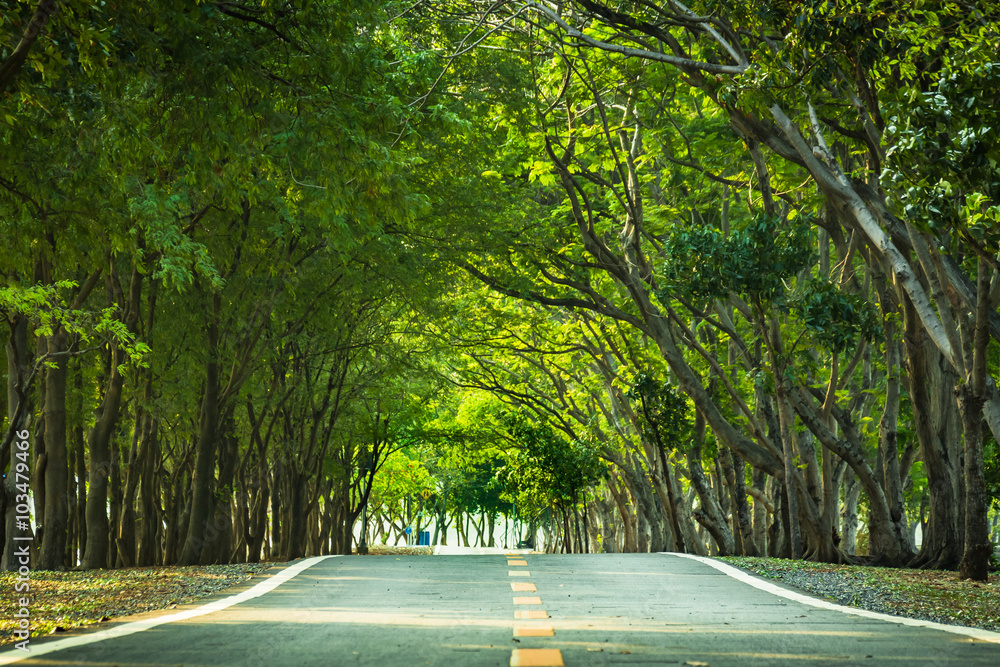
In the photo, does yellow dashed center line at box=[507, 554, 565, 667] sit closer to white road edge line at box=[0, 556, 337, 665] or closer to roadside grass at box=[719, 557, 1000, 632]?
white road edge line at box=[0, 556, 337, 665]

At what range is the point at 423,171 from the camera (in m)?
16.0

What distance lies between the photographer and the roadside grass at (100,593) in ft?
24.4

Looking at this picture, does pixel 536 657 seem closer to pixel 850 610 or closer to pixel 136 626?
pixel 136 626

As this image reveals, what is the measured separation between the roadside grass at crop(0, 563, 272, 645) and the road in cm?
58


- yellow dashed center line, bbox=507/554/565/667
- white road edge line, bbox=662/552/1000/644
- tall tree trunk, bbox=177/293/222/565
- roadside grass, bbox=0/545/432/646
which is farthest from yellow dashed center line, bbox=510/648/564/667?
tall tree trunk, bbox=177/293/222/565

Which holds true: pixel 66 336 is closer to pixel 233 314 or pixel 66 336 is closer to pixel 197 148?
pixel 233 314

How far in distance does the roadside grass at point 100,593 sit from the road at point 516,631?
0.58 metres

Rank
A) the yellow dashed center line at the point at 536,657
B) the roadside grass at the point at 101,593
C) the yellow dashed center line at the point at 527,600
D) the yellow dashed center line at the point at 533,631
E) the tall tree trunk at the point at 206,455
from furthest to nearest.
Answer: the tall tree trunk at the point at 206,455 → the yellow dashed center line at the point at 527,600 → the roadside grass at the point at 101,593 → the yellow dashed center line at the point at 533,631 → the yellow dashed center line at the point at 536,657

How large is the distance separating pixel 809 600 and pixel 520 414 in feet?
81.0

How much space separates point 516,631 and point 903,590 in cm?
511

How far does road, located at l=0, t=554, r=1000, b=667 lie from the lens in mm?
5516

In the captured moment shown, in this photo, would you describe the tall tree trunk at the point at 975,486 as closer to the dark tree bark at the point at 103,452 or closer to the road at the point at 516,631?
the road at the point at 516,631

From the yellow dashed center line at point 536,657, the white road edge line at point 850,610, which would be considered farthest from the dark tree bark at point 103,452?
the yellow dashed center line at point 536,657

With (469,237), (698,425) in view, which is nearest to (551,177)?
(469,237)
